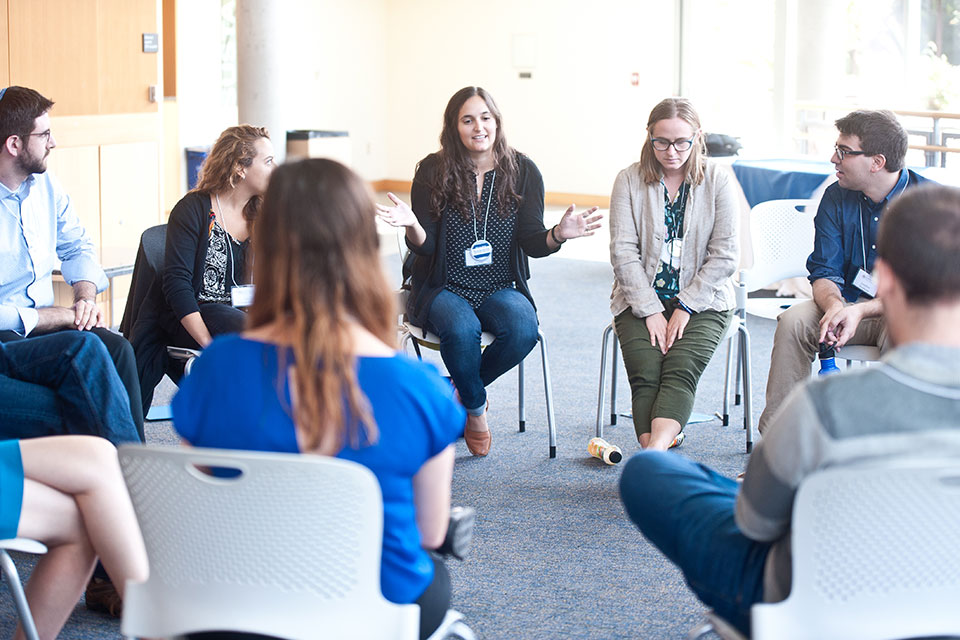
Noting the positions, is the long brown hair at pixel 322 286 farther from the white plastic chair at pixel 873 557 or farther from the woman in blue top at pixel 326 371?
the white plastic chair at pixel 873 557

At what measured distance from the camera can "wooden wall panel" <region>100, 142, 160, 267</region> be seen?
232 inches

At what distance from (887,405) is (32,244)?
2.42 meters

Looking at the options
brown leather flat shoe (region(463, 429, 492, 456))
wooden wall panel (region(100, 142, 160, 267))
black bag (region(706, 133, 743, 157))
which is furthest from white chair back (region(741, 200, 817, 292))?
wooden wall panel (region(100, 142, 160, 267))

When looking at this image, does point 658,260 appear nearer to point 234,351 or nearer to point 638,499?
point 638,499

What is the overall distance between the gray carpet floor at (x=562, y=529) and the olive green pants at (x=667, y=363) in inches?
11.9

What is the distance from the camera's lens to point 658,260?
3.54 metres

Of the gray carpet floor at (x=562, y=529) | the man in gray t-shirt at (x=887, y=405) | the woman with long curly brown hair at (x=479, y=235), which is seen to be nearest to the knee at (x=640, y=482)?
the man in gray t-shirt at (x=887, y=405)

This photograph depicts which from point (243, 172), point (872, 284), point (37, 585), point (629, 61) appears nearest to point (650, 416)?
point (872, 284)

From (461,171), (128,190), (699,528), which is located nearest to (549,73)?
(128,190)

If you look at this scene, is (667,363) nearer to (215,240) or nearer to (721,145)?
(215,240)

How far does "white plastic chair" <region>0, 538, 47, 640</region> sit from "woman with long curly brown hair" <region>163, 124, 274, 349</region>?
4.46 ft

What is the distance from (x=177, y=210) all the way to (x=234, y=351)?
1.94 m

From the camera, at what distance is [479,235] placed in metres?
3.65

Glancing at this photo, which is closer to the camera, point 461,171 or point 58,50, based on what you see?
point 461,171
